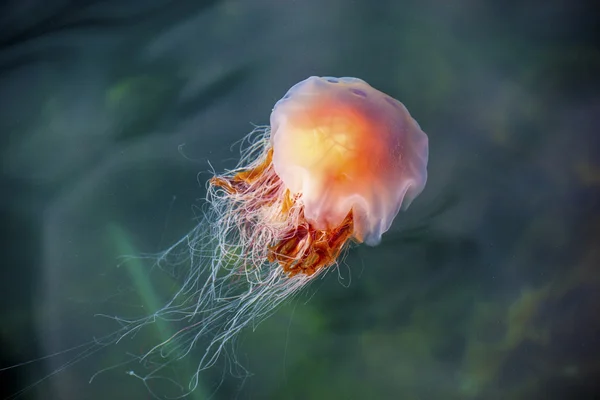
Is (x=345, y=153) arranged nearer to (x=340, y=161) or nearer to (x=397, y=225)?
(x=340, y=161)

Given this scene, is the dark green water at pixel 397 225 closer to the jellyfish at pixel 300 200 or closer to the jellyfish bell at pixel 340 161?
the jellyfish at pixel 300 200

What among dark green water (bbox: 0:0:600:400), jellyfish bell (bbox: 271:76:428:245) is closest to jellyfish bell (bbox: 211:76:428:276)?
jellyfish bell (bbox: 271:76:428:245)

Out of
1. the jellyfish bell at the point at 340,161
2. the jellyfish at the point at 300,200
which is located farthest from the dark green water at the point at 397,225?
the jellyfish bell at the point at 340,161

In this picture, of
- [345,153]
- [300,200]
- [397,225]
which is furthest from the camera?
[397,225]

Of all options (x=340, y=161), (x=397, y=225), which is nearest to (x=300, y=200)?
(x=340, y=161)

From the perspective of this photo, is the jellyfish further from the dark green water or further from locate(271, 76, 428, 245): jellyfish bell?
the dark green water

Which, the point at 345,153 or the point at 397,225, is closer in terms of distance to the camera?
the point at 345,153
